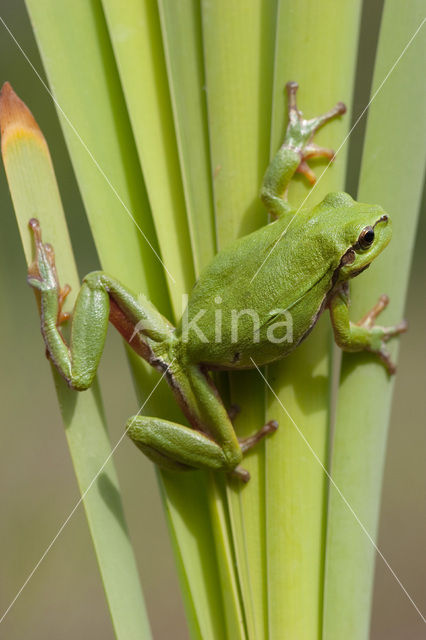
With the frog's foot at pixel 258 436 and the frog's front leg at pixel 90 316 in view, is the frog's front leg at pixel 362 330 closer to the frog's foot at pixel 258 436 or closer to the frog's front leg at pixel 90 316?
the frog's foot at pixel 258 436

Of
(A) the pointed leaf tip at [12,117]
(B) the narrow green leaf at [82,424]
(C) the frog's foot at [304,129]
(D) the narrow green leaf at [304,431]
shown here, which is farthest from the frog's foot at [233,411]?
(A) the pointed leaf tip at [12,117]

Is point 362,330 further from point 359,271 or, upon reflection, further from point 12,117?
point 12,117

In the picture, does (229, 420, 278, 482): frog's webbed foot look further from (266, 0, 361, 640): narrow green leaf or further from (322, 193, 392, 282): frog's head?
(322, 193, 392, 282): frog's head

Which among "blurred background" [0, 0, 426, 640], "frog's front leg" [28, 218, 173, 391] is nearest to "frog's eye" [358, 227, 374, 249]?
"frog's front leg" [28, 218, 173, 391]

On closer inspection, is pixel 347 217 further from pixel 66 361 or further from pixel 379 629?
pixel 379 629

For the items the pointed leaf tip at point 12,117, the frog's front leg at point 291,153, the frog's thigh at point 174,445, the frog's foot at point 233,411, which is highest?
the pointed leaf tip at point 12,117
